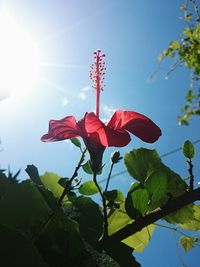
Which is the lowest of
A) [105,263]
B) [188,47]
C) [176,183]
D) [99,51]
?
[105,263]

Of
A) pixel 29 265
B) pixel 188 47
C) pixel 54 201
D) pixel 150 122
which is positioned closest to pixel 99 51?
pixel 150 122

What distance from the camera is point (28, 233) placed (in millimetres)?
433

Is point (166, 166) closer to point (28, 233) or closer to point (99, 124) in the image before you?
point (99, 124)

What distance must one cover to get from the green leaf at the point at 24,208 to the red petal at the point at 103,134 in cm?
16

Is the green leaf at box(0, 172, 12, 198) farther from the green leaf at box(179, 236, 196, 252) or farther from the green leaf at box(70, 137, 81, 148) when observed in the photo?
the green leaf at box(179, 236, 196, 252)

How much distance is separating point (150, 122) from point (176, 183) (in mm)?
124

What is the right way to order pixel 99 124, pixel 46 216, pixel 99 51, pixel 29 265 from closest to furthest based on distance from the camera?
pixel 29 265, pixel 46 216, pixel 99 124, pixel 99 51

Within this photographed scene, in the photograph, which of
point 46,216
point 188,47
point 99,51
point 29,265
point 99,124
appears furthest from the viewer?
point 188,47

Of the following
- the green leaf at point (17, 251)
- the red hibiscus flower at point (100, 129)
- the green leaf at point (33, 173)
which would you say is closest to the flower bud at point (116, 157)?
A: the red hibiscus flower at point (100, 129)

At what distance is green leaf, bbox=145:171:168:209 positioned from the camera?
0.55m

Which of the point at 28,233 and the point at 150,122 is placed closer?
the point at 28,233

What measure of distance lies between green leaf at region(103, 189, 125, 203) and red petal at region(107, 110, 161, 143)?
0.35ft

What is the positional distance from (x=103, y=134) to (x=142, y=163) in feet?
0.40

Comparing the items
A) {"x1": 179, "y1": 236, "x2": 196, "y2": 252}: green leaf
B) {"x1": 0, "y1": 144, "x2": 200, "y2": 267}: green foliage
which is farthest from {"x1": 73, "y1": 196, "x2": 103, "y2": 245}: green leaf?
{"x1": 179, "y1": 236, "x2": 196, "y2": 252}: green leaf
